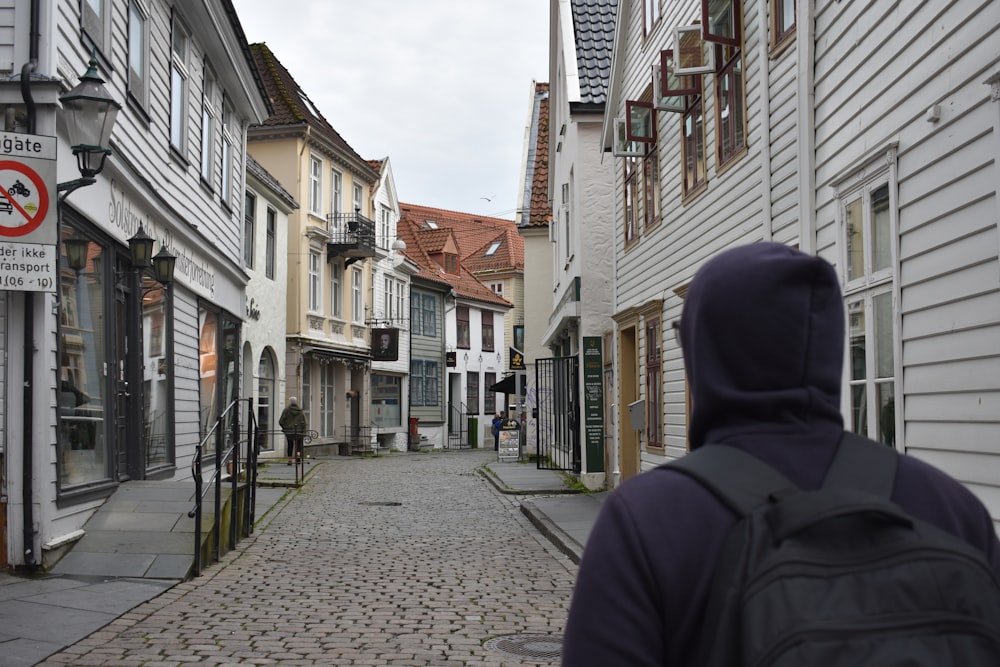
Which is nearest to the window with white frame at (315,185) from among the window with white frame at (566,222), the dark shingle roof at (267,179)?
the dark shingle roof at (267,179)

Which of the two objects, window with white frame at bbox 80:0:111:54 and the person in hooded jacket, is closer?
the person in hooded jacket

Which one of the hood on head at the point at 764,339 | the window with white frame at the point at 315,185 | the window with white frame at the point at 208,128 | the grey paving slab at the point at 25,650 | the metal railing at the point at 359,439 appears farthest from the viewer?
the metal railing at the point at 359,439

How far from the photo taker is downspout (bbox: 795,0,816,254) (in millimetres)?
8461

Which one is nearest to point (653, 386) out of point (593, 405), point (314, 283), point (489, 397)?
point (593, 405)

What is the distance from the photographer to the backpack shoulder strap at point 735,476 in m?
1.73

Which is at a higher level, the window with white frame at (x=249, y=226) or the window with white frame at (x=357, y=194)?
the window with white frame at (x=357, y=194)

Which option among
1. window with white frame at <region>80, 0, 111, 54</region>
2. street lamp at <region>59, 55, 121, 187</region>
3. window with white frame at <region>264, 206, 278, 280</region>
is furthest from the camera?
window with white frame at <region>264, 206, 278, 280</region>

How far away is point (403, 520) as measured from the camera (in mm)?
14844

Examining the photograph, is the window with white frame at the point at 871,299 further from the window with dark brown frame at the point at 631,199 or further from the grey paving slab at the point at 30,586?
the window with dark brown frame at the point at 631,199

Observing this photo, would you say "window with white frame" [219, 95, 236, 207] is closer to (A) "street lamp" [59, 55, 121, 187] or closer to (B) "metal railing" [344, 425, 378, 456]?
(A) "street lamp" [59, 55, 121, 187]

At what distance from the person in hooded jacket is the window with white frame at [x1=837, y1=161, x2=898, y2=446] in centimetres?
540

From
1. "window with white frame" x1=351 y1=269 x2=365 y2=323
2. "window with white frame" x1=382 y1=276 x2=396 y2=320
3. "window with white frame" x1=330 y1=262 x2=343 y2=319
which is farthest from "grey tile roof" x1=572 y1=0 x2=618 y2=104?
"window with white frame" x1=382 y1=276 x2=396 y2=320

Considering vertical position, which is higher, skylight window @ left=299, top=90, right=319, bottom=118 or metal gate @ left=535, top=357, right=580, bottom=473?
skylight window @ left=299, top=90, right=319, bottom=118

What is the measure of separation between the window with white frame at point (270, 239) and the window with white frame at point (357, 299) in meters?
8.54
